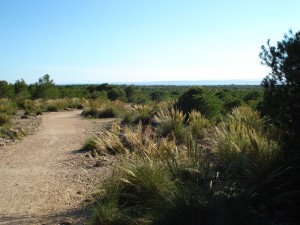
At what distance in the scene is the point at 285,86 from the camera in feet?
19.0

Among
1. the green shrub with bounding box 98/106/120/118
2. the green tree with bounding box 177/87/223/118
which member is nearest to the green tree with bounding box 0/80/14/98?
the green shrub with bounding box 98/106/120/118

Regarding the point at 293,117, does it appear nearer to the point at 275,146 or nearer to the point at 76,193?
the point at 275,146

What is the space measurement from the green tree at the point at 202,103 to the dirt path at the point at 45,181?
5.80 metres

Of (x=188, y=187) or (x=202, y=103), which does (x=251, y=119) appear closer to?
(x=202, y=103)

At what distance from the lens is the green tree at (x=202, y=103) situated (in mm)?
18578

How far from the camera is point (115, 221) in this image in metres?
5.78

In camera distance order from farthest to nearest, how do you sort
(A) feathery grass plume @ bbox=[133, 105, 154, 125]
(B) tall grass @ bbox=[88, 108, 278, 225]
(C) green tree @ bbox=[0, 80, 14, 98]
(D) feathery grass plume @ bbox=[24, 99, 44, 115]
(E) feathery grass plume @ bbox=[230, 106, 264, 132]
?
(C) green tree @ bbox=[0, 80, 14, 98], (D) feathery grass plume @ bbox=[24, 99, 44, 115], (A) feathery grass plume @ bbox=[133, 105, 154, 125], (E) feathery grass plume @ bbox=[230, 106, 264, 132], (B) tall grass @ bbox=[88, 108, 278, 225]

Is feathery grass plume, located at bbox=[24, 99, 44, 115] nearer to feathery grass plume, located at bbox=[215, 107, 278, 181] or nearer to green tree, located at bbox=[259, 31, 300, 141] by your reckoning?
feathery grass plume, located at bbox=[215, 107, 278, 181]

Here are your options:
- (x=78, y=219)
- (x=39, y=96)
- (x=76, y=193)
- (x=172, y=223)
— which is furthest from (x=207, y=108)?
(x=39, y=96)

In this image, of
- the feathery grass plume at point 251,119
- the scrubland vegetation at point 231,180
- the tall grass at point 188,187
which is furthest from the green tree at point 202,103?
the scrubland vegetation at point 231,180

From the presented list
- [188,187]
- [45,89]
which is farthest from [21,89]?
[188,187]

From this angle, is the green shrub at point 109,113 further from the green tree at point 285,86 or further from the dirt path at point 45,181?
the green tree at point 285,86

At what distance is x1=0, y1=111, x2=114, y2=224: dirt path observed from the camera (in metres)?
7.21

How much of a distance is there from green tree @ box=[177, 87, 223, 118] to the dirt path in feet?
19.0
